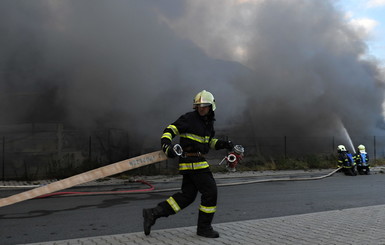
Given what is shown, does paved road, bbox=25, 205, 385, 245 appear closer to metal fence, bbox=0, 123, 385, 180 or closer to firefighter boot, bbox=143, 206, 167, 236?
firefighter boot, bbox=143, 206, 167, 236

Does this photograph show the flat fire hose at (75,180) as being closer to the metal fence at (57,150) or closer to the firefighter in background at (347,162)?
the metal fence at (57,150)

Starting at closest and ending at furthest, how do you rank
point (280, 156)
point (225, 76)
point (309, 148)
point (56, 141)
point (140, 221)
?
1. point (140, 221)
2. point (56, 141)
3. point (225, 76)
4. point (280, 156)
5. point (309, 148)

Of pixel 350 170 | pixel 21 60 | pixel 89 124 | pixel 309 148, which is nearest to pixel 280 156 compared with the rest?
pixel 309 148

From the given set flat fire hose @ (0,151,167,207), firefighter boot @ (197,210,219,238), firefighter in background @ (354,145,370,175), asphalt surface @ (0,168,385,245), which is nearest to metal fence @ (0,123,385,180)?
firefighter in background @ (354,145,370,175)

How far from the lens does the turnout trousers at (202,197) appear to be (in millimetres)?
3287

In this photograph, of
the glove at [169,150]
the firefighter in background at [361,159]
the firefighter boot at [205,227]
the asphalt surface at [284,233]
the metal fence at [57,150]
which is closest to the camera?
the glove at [169,150]

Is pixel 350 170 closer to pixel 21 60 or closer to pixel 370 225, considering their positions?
pixel 370 225

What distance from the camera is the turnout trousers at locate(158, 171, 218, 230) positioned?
10.8 ft

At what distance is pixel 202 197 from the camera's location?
3.32 metres

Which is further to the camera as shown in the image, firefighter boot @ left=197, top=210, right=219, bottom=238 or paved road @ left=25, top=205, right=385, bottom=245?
firefighter boot @ left=197, top=210, right=219, bottom=238

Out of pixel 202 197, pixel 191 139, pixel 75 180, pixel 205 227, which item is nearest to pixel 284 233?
pixel 205 227

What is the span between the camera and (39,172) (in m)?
10.2

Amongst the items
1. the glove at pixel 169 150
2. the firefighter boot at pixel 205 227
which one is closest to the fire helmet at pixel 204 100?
the glove at pixel 169 150

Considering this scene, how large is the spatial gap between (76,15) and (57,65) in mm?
1632
